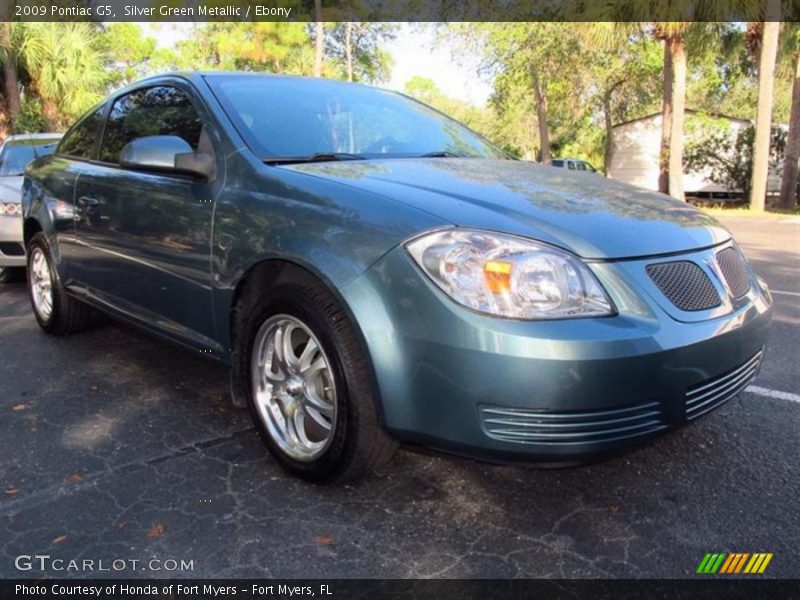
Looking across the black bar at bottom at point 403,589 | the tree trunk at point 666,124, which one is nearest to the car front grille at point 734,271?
the black bar at bottom at point 403,589

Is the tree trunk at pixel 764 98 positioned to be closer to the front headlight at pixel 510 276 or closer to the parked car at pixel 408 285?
the parked car at pixel 408 285

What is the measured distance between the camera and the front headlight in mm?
2088

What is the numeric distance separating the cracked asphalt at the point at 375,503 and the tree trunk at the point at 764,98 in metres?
17.2

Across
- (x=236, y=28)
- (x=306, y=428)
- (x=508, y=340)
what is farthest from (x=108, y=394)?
(x=236, y=28)

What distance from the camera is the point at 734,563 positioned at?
2137 millimetres

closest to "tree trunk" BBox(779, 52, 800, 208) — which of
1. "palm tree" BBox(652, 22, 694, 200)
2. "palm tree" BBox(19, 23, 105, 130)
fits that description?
"palm tree" BBox(652, 22, 694, 200)

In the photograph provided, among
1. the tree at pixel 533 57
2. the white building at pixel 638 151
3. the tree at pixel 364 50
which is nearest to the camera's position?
the tree at pixel 533 57

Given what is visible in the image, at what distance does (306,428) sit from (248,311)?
0.54m

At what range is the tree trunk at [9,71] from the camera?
1877 cm

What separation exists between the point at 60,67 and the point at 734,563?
22.2 meters

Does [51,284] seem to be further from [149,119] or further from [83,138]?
[149,119]

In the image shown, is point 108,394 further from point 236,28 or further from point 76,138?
point 236,28

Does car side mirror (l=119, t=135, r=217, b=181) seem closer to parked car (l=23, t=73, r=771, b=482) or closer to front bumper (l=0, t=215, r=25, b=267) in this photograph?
parked car (l=23, t=73, r=771, b=482)

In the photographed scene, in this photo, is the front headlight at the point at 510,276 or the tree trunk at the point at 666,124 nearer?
the front headlight at the point at 510,276
